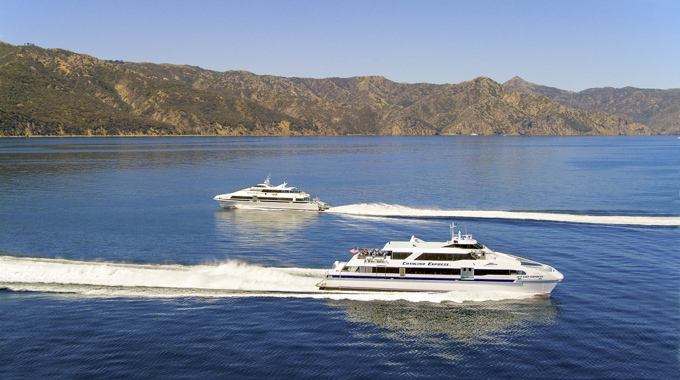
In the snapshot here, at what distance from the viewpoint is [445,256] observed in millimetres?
43625

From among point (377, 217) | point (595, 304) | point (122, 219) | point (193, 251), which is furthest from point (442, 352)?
point (122, 219)

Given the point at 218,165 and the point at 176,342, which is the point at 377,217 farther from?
the point at 218,165

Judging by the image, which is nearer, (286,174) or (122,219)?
(122,219)

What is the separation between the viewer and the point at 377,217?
7769cm

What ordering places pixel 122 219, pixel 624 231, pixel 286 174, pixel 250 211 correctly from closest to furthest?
pixel 624 231
pixel 122 219
pixel 250 211
pixel 286 174

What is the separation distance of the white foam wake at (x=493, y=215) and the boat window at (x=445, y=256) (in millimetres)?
33790

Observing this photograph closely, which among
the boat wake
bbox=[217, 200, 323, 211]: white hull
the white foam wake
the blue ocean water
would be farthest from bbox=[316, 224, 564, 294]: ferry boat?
bbox=[217, 200, 323, 211]: white hull

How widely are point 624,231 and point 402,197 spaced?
39.9m

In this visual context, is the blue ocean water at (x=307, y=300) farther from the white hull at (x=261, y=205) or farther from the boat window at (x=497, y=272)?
the white hull at (x=261, y=205)

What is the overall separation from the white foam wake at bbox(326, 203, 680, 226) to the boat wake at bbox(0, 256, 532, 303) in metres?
34.1

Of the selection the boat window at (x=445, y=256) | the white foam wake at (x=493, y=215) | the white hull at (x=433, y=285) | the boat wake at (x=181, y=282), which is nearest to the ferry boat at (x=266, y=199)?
the white foam wake at (x=493, y=215)

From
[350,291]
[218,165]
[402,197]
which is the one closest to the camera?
[350,291]

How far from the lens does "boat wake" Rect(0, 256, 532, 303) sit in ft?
140

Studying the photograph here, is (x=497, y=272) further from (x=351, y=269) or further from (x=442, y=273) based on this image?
(x=351, y=269)
